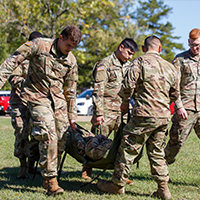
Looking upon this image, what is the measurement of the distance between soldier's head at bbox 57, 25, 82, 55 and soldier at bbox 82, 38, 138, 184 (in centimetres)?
111

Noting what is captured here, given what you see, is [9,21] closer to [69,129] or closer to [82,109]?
A: [82,109]

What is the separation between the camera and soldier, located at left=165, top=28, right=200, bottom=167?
498 centimetres

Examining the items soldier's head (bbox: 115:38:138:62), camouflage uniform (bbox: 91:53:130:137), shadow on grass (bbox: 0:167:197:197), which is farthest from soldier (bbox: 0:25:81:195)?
soldier's head (bbox: 115:38:138:62)

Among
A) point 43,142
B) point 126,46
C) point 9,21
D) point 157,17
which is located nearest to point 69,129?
point 43,142

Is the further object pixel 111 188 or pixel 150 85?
pixel 111 188

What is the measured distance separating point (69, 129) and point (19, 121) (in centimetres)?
116

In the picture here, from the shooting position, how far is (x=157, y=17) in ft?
181

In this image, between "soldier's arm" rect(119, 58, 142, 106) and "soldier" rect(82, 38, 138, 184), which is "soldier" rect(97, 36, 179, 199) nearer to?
"soldier's arm" rect(119, 58, 142, 106)

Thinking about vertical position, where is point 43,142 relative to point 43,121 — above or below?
below

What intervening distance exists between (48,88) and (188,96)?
7.86 feet

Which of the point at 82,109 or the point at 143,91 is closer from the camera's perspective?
the point at 143,91

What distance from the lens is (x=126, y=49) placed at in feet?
17.4

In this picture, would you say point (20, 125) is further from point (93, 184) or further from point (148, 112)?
point (148, 112)

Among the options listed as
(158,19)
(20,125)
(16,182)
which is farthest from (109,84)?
(158,19)
